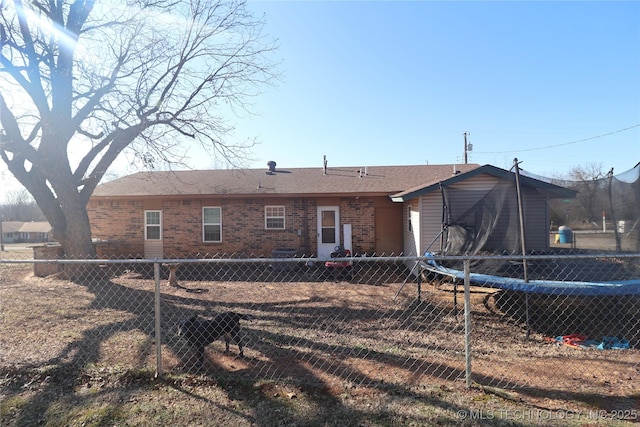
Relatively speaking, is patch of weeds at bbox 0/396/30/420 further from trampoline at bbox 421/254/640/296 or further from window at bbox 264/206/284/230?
window at bbox 264/206/284/230

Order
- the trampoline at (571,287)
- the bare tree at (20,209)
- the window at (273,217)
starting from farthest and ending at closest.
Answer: the bare tree at (20,209)
the window at (273,217)
the trampoline at (571,287)

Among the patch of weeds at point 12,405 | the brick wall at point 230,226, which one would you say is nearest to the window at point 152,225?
the brick wall at point 230,226

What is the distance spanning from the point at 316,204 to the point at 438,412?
1076 centimetres

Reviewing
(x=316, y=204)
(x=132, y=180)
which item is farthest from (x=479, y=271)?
(x=132, y=180)

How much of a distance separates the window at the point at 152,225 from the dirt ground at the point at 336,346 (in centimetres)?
639

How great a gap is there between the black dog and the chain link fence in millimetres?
12

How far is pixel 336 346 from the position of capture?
→ 4676 mm

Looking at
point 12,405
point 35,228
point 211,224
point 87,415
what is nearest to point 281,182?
point 211,224

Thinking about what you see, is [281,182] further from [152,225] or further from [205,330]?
[205,330]

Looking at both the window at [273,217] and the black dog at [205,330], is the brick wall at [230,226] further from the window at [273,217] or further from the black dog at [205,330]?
the black dog at [205,330]

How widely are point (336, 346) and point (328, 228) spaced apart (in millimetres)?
8848

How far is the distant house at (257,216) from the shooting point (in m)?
13.2

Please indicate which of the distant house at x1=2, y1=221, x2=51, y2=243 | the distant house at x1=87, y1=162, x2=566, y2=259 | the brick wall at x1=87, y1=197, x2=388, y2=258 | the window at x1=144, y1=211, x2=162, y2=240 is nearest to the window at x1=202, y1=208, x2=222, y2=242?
the distant house at x1=87, y1=162, x2=566, y2=259

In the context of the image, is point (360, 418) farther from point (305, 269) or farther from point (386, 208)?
point (386, 208)
